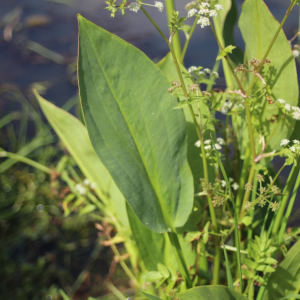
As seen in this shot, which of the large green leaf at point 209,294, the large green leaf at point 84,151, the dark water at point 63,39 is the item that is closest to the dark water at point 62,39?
the dark water at point 63,39

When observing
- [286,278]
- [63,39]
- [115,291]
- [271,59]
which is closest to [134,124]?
[271,59]

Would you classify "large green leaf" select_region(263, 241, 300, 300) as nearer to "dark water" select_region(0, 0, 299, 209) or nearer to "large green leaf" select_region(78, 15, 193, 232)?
"large green leaf" select_region(78, 15, 193, 232)

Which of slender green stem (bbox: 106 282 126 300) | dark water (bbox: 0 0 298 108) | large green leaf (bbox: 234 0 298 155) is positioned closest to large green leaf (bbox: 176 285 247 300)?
large green leaf (bbox: 234 0 298 155)

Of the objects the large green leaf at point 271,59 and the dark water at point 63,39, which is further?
the dark water at point 63,39

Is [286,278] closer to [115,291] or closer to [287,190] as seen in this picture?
[287,190]

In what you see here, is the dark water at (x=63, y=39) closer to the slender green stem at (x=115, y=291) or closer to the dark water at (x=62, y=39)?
the dark water at (x=62, y=39)

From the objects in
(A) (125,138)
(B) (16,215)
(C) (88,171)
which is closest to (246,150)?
(A) (125,138)
